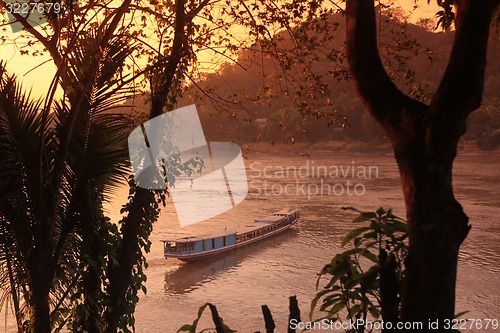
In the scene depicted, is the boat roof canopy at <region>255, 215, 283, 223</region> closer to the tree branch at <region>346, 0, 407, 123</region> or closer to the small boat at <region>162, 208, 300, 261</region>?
the small boat at <region>162, 208, 300, 261</region>

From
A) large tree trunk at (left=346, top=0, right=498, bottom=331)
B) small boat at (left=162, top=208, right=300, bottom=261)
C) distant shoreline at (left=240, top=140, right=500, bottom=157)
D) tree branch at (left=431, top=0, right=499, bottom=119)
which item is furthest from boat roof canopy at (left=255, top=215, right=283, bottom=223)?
tree branch at (left=431, top=0, right=499, bottom=119)

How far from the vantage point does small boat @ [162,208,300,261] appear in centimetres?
2612

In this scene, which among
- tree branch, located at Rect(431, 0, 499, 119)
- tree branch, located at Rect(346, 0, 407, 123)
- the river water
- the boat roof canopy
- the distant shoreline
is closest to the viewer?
tree branch, located at Rect(431, 0, 499, 119)

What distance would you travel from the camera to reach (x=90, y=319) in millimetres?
4578

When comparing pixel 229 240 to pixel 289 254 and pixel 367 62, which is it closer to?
pixel 289 254

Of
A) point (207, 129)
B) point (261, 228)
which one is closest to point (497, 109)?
point (207, 129)

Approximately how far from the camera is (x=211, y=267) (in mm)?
27109

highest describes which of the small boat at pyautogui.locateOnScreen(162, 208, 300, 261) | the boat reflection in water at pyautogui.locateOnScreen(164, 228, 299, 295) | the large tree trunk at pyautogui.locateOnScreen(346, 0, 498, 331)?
the large tree trunk at pyautogui.locateOnScreen(346, 0, 498, 331)

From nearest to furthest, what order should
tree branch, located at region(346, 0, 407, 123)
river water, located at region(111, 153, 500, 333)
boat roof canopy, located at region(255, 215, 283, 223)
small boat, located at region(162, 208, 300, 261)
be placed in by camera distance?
tree branch, located at region(346, 0, 407, 123)
river water, located at region(111, 153, 500, 333)
small boat, located at region(162, 208, 300, 261)
boat roof canopy, located at region(255, 215, 283, 223)

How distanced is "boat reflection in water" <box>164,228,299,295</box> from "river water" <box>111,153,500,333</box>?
0.05 meters

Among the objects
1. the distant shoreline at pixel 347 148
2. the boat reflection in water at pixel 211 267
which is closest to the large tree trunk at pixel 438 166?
the boat reflection in water at pixel 211 267

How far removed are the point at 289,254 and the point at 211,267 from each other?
140 inches

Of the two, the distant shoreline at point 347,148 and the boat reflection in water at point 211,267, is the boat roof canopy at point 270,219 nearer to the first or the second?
the boat reflection in water at point 211,267

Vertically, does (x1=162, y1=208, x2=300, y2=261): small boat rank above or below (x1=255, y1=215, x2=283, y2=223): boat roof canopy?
below
